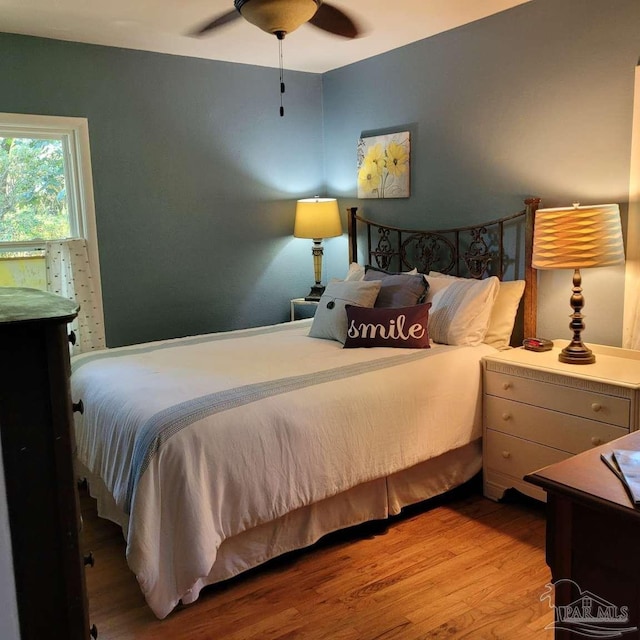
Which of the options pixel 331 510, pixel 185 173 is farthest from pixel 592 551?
pixel 185 173

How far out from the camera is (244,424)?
2.32 meters

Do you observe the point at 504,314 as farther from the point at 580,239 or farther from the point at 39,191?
the point at 39,191

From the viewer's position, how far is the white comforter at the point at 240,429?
7.09ft

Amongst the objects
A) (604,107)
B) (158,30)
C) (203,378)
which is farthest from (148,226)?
(604,107)

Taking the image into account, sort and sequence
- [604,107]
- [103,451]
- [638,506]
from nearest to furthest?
[638,506] < [103,451] < [604,107]

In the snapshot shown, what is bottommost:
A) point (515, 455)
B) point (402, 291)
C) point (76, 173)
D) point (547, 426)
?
point (515, 455)

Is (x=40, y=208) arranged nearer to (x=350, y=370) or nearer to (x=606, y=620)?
(x=350, y=370)

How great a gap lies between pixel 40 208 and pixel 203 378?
5.75ft

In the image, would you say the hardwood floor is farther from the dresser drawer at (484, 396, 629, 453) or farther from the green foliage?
the green foliage

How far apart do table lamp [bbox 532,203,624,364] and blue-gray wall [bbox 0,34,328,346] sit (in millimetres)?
2211

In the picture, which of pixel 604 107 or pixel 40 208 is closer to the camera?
pixel 604 107

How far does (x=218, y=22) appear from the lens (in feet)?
10.8

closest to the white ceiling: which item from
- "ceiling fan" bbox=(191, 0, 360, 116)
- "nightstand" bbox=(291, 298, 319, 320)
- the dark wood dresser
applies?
"ceiling fan" bbox=(191, 0, 360, 116)

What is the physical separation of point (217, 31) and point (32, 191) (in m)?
1.39
